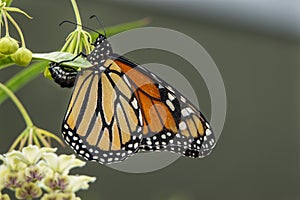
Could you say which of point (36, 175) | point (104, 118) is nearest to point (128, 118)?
point (104, 118)

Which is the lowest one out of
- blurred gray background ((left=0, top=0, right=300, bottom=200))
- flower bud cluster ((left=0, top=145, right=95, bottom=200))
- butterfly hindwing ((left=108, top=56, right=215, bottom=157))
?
flower bud cluster ((left=0, top=145, right=95, bottom=200))

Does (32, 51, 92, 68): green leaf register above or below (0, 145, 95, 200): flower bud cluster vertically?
above

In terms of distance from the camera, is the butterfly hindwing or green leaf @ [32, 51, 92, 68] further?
the butterfly hindwing

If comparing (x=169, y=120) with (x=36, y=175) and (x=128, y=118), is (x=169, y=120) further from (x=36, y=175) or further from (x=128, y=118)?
(x=36, y=175)

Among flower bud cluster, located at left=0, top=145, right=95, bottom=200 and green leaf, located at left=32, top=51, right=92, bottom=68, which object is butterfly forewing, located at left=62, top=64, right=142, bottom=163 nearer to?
flower bud cluster, located at left=0, top=145, right=95, bottom=200

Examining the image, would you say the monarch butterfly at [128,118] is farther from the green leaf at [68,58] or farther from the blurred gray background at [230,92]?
the blurred gray background at [230,92]

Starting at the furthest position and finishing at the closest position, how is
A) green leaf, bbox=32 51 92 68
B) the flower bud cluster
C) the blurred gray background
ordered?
1. the blurred gray background
2. the flower bud cluster
3. green leaf, bbox=32 51 92 68

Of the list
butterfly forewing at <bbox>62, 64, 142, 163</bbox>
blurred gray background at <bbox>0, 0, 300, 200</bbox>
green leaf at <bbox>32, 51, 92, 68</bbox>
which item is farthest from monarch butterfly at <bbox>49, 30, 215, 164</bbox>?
blurred gray background at <bbox>0, 0, 300, 200</bbox>
